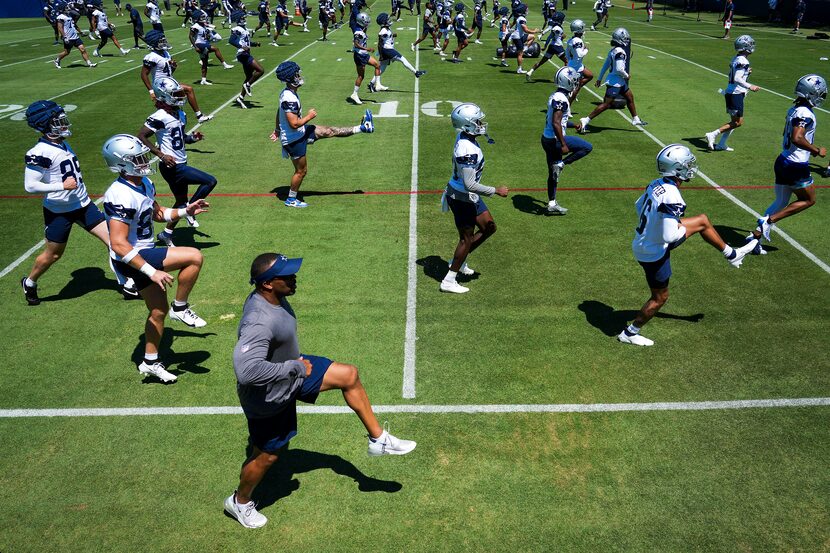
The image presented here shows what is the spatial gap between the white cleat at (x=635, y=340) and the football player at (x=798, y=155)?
10.5ft

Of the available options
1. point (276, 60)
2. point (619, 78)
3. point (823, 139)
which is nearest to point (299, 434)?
point (619, 78)

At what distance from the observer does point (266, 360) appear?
4453 millimetres

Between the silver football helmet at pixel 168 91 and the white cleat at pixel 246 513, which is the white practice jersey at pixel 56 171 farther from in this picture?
the white cleat at pixel 246 513

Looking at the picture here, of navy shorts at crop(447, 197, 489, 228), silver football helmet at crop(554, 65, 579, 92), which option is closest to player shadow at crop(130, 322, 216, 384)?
navy shorts at crop(447, 197, 489, 228)

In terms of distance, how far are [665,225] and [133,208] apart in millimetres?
5400

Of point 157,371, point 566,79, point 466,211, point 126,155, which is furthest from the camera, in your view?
point 566,79

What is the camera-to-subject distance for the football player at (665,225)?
21.8 ft

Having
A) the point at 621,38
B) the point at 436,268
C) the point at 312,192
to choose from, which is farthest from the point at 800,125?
the point at 312,192

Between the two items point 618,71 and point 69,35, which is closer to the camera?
point 618,71

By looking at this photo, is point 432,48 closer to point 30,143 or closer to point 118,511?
point 30,143

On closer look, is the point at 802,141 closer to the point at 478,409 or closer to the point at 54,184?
the point at 478,409

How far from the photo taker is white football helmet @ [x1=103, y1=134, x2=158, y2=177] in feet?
21.2

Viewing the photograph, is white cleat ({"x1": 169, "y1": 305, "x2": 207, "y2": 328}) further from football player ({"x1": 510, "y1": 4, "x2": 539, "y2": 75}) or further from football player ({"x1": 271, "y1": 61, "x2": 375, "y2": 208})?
football player ({"x1": 510, "y1": 4, "x2": 539, "y2": 75})

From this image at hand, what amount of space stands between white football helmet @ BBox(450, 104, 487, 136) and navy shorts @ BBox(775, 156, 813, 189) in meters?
4.72
